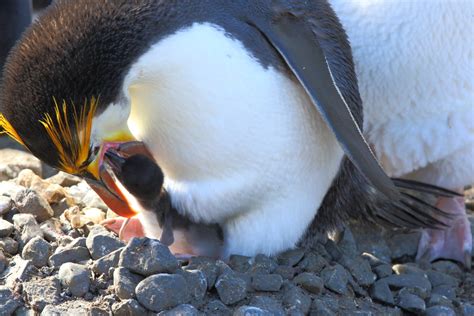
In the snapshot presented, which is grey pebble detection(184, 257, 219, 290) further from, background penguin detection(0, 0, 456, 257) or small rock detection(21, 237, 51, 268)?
small rock detection(21, 237, 51, 268)

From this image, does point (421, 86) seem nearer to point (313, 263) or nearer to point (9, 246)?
point (313, 263)

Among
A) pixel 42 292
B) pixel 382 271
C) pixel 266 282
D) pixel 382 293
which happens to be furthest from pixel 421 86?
pixel 42 292

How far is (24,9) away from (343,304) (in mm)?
1630

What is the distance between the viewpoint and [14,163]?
2852 millimetres

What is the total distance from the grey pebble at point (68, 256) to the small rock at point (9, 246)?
161 mm

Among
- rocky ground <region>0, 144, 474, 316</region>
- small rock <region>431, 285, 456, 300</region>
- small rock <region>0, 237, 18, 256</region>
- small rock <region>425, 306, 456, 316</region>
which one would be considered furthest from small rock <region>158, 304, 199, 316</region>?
small rock <region>431, 285, 456, 300</region>

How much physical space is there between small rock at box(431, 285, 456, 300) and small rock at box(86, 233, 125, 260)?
847 mm

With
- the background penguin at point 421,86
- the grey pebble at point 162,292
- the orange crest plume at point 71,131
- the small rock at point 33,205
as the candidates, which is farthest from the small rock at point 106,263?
the background penguin at point 421,86

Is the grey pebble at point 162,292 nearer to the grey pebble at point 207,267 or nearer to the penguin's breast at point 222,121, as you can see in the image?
the grey pebble at point 207,267

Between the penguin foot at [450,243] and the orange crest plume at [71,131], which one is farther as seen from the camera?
the penguin foot at [450,243]

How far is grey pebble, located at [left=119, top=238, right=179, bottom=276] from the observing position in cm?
189

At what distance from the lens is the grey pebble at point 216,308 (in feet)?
6.16

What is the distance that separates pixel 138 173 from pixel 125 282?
0.31m

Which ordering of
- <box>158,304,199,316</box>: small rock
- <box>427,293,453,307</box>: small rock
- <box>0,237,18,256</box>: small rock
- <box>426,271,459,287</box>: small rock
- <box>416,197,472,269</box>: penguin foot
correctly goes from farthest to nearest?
1. <box>416,197,472,269</box>: penguin foot
2. <box>426,271,459,287</box>: small rock
3. <box>427,293,453,307</box>: small rock
4. <box>0,237,18,256</box>: small rock
5. <box>158,304,199,316</box>: small rock
